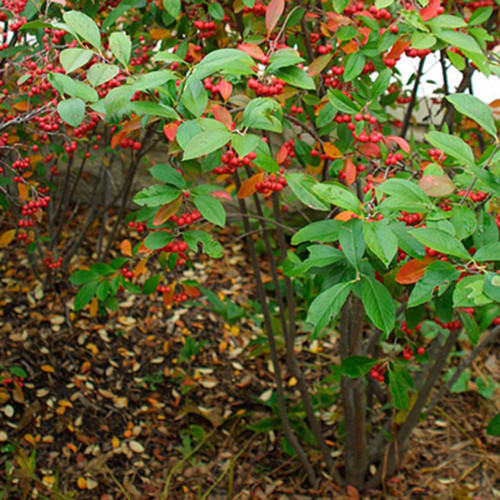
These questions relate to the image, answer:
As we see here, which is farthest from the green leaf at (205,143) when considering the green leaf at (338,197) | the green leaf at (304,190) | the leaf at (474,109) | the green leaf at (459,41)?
the green leaf at (459,41)

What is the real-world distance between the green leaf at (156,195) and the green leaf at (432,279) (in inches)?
21.7

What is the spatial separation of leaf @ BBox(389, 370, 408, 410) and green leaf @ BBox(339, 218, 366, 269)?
588 millimetres

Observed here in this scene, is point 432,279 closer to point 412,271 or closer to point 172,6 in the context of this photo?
point 412,271

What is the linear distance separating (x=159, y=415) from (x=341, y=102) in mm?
1588

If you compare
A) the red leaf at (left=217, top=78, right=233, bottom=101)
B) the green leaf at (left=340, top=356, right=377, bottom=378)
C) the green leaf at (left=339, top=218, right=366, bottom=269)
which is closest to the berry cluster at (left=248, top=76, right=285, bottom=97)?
the red leaf at (left=217, top=78, right=233, bottom=101)

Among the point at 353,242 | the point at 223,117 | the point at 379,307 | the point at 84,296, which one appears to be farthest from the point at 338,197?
the point at 84,296

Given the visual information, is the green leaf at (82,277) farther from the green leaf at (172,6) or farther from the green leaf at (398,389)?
the green leaf at (398,389)

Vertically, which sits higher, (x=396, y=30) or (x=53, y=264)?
(x=396, y=30)

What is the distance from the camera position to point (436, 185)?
1215 mm

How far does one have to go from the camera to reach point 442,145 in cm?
112

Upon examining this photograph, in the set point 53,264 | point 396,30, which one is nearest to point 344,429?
point 53,264

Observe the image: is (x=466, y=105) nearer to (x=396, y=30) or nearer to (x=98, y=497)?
(x=396, y=30)

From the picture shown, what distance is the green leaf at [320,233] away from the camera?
1191 mm

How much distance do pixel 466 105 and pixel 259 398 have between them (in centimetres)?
175
